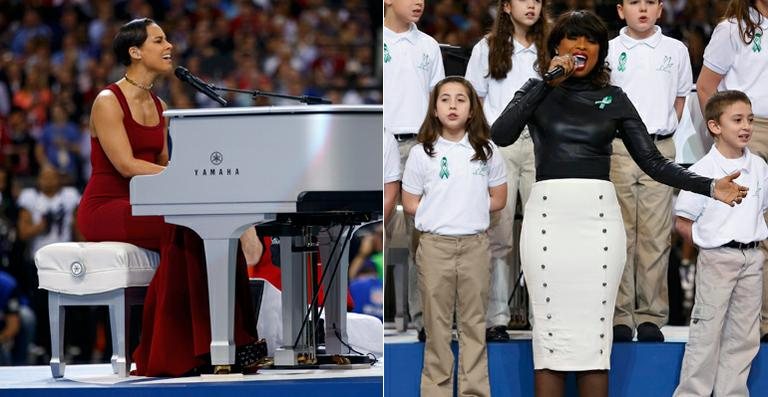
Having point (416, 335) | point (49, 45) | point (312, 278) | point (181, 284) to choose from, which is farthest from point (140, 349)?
point (49, 45)

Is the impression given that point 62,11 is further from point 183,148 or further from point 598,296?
point 598,296

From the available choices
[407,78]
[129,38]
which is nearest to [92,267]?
[129,38]

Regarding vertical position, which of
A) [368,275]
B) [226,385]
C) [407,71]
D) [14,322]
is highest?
[407,71]

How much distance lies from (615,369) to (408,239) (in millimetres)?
1199

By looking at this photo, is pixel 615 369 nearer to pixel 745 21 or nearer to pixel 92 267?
pixel 745 21

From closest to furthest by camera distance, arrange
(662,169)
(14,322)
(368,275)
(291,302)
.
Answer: (662,169), (291,302), (14,322), (368,275)

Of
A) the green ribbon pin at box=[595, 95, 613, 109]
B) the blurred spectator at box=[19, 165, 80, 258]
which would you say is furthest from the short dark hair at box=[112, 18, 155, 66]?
the blurred spectator at box=[19, 165, 80, 258]

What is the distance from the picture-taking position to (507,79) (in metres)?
5.48

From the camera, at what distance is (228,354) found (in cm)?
533

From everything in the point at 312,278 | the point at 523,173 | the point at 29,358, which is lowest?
the point at 29,358

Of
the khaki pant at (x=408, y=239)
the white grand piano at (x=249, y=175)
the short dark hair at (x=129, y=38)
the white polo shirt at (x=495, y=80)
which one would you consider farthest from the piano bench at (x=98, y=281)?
the white polo shirt at (x=495, y=80)

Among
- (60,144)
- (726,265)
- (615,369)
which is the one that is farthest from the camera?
(60,144)

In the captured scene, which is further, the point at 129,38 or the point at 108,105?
the point at 129,38

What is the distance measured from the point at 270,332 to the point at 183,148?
1275mm
